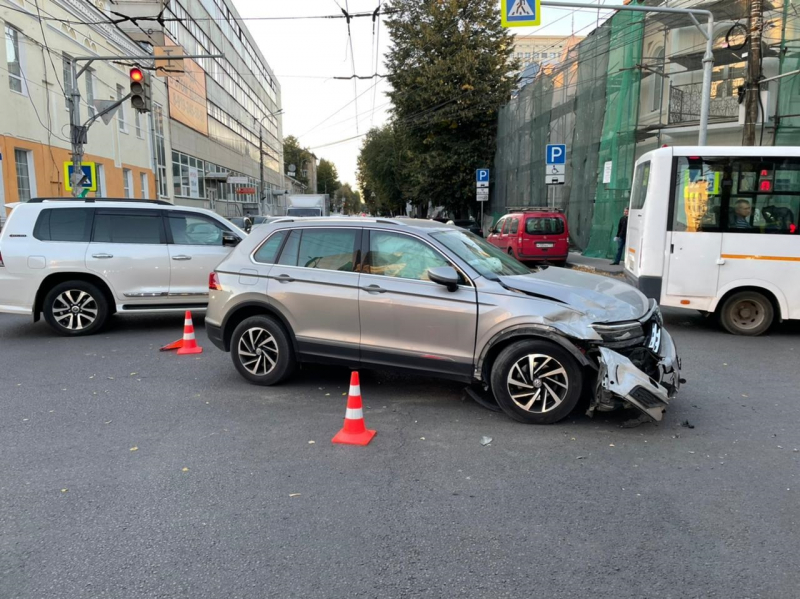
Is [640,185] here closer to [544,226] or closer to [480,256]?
[480,256]

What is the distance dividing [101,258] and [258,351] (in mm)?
4081

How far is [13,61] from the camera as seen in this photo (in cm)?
1783

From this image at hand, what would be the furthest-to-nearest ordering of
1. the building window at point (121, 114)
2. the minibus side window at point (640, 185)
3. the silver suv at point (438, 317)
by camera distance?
the building window at point (121, 114), the minibus side window at point (640, 185), the silver suv at point (438, 317)

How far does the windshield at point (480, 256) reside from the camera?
17.1 ft

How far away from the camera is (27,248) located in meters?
8.07

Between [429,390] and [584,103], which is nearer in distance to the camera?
[429,390]

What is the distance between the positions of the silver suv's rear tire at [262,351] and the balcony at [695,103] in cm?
1742

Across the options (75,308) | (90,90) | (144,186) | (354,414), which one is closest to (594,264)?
(75,308)

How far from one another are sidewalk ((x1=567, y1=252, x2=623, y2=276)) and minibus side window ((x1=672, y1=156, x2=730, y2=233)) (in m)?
7.77

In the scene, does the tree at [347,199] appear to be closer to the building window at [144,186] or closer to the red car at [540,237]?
the building window at [144,186]

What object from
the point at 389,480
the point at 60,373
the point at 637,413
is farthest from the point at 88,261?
the point at 637,413

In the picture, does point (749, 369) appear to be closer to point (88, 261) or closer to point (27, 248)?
point (88, 261)

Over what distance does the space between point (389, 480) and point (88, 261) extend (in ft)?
21.8

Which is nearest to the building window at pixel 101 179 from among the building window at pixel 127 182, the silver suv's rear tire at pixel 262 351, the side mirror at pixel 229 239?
the building window at pixel 127 182
